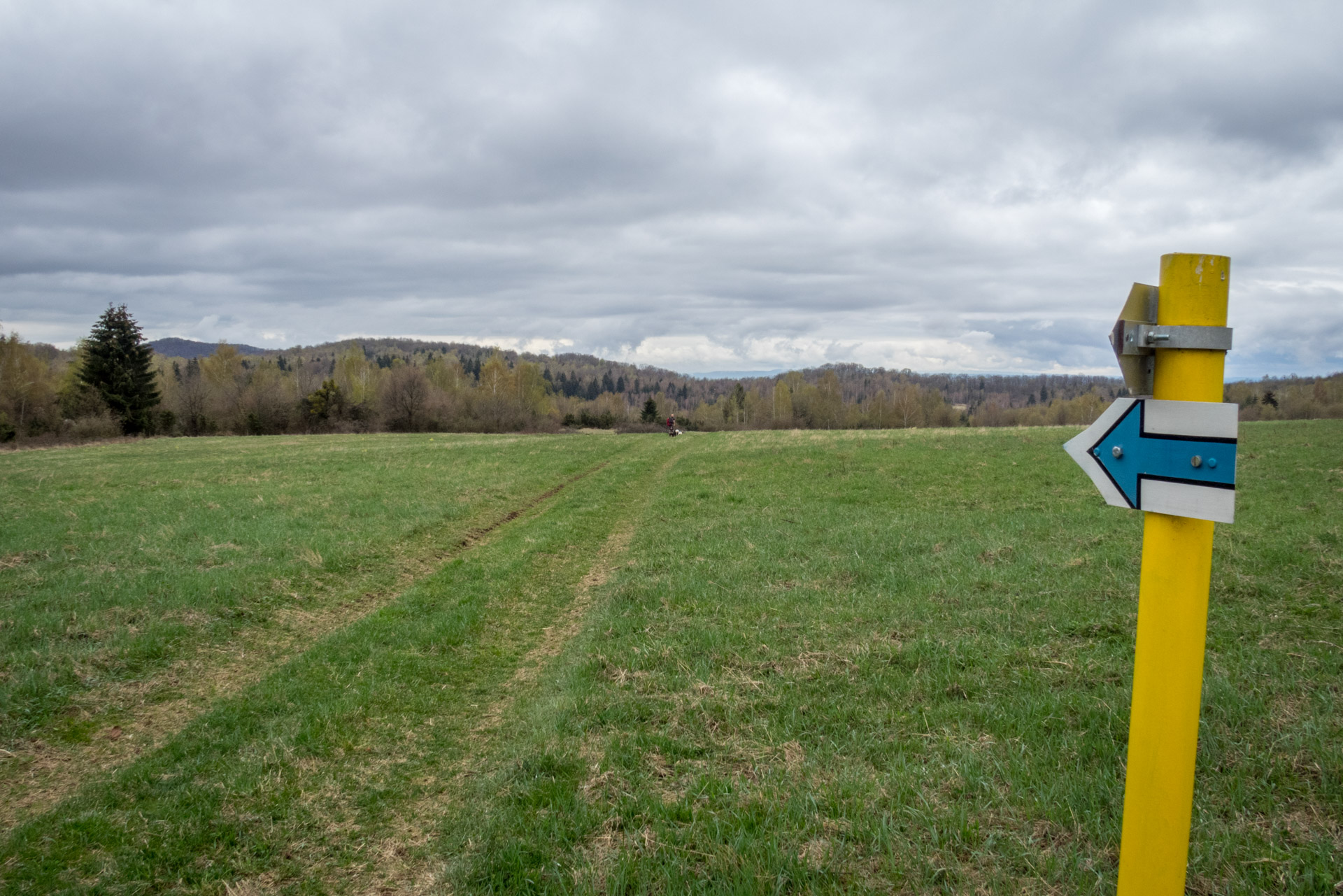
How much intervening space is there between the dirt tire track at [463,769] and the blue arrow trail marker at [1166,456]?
5.10 meters

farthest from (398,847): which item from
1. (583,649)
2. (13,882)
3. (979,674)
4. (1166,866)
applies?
(979,674)

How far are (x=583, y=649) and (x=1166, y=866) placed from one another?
6.84 m

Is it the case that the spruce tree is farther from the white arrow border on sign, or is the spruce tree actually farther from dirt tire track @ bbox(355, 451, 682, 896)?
the white arrow border on sign

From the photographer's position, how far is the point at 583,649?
879 centimetres

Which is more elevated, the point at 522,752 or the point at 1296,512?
the point at 1296,512

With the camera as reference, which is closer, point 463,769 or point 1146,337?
point 1146,337

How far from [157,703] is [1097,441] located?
10.1m

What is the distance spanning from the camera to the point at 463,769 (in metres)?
6.29

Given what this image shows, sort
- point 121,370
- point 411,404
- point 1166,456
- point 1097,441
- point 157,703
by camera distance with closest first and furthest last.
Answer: point 1166,456 < point 1097,441 < point 157,703 < point 121,370 < point 411,404

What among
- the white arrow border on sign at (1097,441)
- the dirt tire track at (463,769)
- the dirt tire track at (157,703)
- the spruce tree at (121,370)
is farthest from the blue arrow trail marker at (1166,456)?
the spruce tree at (121,370)

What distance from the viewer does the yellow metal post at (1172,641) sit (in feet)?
9.12

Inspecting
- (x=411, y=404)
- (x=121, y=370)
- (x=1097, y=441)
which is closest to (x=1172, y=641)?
(x=1097, y=441)

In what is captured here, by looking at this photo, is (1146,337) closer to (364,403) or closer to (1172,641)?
(1172,641)

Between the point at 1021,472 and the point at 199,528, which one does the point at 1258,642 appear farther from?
the point at 199,528
